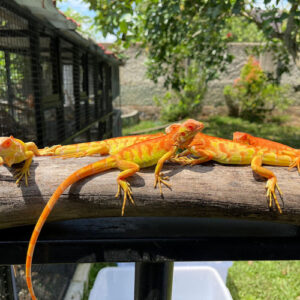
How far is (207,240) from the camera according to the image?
139cm

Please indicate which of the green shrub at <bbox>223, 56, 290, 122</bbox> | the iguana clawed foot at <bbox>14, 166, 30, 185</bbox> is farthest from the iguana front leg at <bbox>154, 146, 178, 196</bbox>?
the green shrub at <bbox>223, 56, 290, 122</bbox>

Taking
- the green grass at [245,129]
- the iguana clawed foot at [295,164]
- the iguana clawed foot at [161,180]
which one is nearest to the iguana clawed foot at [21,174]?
the iguana clawed foot at [161,180]

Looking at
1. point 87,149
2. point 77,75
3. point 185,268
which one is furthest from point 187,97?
point 87,149

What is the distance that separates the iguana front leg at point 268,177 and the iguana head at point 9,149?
1.07 metres

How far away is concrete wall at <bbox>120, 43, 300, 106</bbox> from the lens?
43.7 ft

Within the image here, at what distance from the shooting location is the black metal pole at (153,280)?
5.35ft

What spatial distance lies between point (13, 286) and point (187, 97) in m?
11.3

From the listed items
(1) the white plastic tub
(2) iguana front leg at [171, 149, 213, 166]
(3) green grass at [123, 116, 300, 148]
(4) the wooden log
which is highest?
(2) iguana front leg at [171, 149, 213, 166]

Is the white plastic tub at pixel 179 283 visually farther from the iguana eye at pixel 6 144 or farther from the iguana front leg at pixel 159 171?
the iguana eye at pixel 6 144

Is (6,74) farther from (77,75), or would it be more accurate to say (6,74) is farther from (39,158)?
(77,75)

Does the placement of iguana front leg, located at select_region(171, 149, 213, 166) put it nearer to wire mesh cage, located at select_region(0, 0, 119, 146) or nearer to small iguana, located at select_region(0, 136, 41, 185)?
small iguana, located at select_region(0, 136, 41, 185)

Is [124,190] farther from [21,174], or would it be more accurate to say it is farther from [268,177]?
[268,177]

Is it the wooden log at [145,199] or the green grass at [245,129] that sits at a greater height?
the wooden log at [145,199]

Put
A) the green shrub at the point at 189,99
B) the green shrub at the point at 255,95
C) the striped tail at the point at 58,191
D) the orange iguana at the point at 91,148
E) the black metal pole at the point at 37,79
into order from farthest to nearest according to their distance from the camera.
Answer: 1. the green shrub at the point at 189,99
2. the green shrub at the point at 255,95
3. the black metal pole at the point at 37,79
4. the orange iguana at the point at 91,148
5. the striped tail at the point at 58,191
